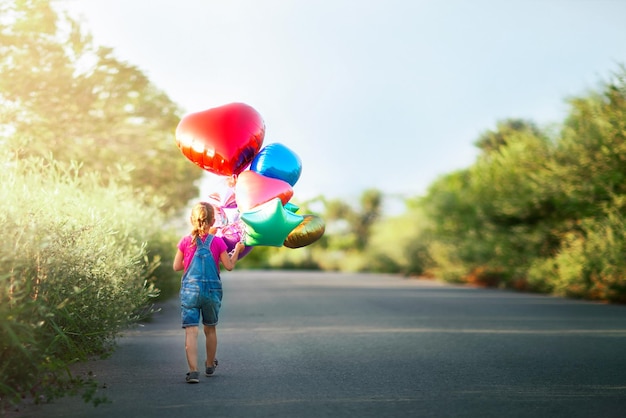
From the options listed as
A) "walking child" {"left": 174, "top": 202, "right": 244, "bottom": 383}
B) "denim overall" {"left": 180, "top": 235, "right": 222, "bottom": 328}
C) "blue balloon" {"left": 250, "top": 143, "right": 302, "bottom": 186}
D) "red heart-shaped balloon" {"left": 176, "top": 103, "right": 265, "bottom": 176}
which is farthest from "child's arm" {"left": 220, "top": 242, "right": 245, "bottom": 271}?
"red heart-shaped balloon" {"left": 176, "top": 103, "right": 265, "bottom": 176}

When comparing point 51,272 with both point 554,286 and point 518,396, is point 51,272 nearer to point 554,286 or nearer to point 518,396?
point 518,396

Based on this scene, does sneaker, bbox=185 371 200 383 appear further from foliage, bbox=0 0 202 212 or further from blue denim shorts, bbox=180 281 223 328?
foliage, bbox=0 0 202 212

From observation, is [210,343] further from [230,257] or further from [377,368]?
[377,368]

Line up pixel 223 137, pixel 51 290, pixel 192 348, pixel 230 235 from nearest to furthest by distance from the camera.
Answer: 1. pixel 51 290
2. pixel 192 348
3. pixel 230 235
4. pixel 223 137

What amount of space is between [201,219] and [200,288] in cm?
72

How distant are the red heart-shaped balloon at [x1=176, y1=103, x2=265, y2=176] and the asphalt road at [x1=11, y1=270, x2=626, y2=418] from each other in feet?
7.74

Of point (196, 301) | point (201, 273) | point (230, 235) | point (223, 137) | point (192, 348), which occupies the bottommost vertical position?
point (192, 348)

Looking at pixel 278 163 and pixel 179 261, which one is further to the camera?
pixel 278 163

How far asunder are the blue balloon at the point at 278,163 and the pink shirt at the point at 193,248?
94 centimetres

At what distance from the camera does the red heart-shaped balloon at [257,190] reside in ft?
28.3

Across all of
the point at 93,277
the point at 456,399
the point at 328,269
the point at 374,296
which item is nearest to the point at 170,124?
the point at 374,296

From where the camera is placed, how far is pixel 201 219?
851 centimetres

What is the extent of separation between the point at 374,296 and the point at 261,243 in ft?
50.3

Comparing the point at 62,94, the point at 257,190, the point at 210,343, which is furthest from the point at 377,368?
the point at 62,94
